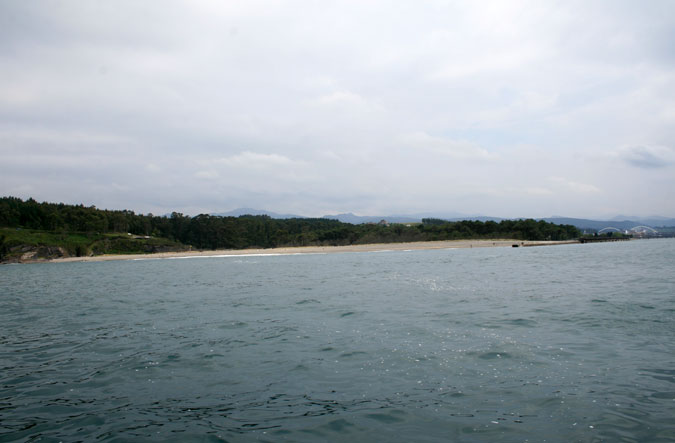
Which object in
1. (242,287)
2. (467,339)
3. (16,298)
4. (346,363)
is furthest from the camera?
(242,287)

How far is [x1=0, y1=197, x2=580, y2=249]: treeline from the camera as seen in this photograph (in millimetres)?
119500

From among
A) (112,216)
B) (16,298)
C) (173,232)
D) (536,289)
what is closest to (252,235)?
(173,232)

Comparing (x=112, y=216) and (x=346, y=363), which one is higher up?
(x=112, y=216)

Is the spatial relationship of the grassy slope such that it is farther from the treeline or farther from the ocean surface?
the ocean surface

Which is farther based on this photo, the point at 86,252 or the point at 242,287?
the point at 86,252

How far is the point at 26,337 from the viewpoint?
13.7 meters

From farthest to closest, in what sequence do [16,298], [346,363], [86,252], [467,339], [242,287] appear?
[86,252] → [242,287] → [16,298] → [467,339] → [346,363]

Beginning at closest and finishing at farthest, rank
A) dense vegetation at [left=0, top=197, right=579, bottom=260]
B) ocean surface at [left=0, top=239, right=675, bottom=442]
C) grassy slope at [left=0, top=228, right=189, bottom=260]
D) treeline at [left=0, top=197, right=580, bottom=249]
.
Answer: ocean surface at [left=0, top=239, right=675, bottom=442], grassy slope at [left=0, top=228, right=189, bottom=260], dense vegetation at [left=0, top=197, right=579, bottom=260], treeline at [left=0, top=197, right=580, bottom=249]

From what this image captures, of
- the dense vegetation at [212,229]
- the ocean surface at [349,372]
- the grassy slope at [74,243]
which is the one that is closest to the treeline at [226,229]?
the dense vegetation at [212,229]

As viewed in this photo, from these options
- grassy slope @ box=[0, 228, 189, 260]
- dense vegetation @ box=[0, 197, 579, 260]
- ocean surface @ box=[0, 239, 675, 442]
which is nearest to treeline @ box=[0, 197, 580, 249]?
dense vegetation @ box=[0, 197, 579, 260]

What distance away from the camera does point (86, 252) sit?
10544cm

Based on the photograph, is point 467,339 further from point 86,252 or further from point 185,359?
point 86,252

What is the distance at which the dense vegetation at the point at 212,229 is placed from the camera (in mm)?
117438

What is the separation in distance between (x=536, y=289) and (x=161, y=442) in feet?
70.7
